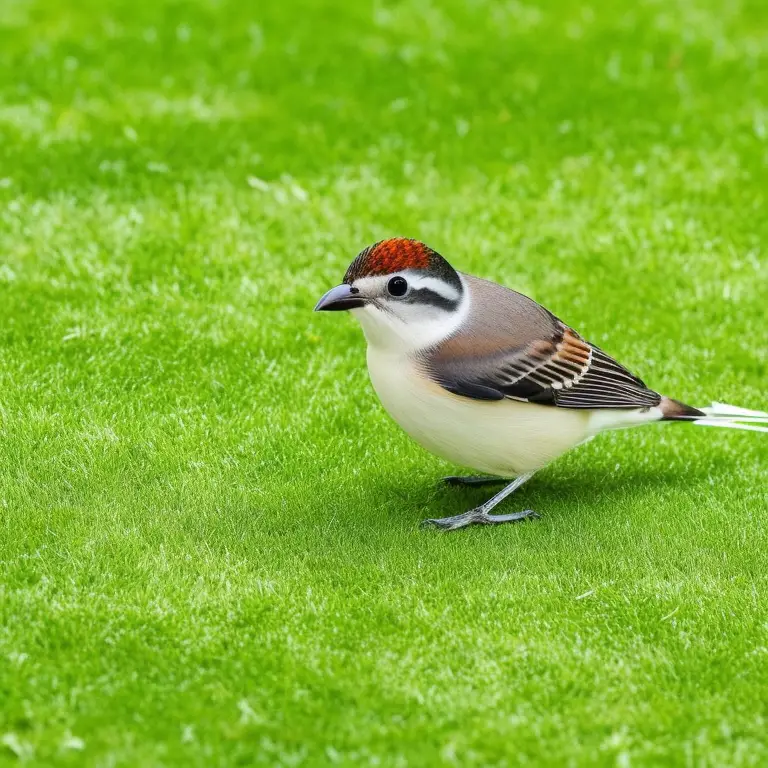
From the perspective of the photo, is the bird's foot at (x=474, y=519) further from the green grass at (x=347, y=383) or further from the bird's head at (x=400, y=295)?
the bird's head at (x=400, y=295)

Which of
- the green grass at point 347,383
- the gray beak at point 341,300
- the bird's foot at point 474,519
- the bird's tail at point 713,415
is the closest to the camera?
the green grass at point 347,383

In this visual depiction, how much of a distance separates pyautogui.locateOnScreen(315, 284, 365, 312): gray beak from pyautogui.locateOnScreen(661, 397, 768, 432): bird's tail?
2.00 meters

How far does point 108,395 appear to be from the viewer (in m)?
7.88

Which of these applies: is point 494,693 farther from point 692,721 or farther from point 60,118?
point 60,118

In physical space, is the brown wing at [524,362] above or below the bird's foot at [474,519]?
above

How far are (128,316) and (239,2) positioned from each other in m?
6.51

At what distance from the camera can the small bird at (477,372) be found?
6441 mm

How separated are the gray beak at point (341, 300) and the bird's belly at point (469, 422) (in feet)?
1.22

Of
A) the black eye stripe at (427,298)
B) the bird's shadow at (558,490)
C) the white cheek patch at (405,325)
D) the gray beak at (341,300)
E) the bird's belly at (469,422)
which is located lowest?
the bird's shadow at (558,490)

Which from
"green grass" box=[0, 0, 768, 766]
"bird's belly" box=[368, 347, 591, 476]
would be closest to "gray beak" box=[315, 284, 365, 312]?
"bird's belly" box=[368, 347, 591, 476]

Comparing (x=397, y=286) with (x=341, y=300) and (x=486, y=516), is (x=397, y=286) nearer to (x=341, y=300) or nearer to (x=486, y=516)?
(x=341, y=300)

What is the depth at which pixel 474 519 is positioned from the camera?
6.94 m

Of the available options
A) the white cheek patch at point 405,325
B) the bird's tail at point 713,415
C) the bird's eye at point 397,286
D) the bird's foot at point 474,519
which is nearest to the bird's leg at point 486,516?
the bird's foot at point 474,519

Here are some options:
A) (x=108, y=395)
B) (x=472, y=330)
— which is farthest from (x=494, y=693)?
(x=108, y=395)
